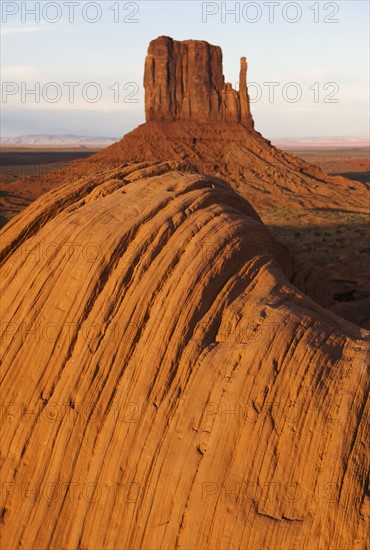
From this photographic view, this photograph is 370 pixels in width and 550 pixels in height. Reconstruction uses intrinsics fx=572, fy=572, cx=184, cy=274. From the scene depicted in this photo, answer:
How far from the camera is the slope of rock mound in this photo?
5.14 metres

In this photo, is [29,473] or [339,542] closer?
[339,542]

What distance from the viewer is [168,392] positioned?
5707 mm

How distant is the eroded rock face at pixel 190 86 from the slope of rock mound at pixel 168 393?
195ft

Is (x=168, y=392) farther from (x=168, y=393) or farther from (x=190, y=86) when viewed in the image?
(x=190, y=86)

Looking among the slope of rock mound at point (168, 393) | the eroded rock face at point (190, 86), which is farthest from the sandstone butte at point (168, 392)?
the eroded rock face at point (190, 86)

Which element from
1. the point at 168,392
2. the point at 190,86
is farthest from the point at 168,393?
the point at 190,86

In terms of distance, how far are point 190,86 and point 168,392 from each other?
63716 mm

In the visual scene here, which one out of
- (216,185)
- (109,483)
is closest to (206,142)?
(216,185)

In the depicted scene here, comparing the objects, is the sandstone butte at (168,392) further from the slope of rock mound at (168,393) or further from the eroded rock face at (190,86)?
the eroded rock face at (190,86)

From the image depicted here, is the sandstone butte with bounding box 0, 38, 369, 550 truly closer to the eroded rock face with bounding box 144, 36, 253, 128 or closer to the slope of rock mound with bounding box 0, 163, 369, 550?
the slope of rock mound with bounding box 0, 163, 369, 550

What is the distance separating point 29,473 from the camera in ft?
18.1

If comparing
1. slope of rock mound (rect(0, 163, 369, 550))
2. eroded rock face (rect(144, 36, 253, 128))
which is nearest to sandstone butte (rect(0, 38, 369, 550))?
slope of rock mound (rect(0, 163, 369, 550))

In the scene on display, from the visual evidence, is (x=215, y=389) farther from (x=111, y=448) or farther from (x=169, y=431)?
(x=111, y=448)

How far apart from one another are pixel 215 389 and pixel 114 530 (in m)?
1.58
